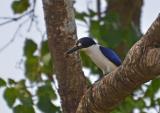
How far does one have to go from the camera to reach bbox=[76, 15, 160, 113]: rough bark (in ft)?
6.85

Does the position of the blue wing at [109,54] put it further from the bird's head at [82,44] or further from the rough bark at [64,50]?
the rough bark at [64,50]

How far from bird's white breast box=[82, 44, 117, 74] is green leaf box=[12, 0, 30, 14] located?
0.86 meters

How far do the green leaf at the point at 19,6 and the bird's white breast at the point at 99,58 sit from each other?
2.82 ft

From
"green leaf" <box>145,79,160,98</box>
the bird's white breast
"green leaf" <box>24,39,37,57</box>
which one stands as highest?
"green leaf" <box>24,39,37,57</box>

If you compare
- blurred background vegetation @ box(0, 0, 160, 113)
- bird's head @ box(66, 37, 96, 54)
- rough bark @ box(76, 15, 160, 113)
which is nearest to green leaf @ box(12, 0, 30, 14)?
blurred background vegetation @ box(0, 0, 160, 113)

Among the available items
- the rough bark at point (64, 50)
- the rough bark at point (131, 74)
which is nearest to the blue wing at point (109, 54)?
the rough bark at point (64, 50)

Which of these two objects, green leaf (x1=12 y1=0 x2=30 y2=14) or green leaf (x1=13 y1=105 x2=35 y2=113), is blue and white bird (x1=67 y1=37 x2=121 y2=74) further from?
green leaf (x1=12 y1=0 x2=30 y2=14)

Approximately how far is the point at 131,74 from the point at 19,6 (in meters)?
1.78

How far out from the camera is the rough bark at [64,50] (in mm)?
2797

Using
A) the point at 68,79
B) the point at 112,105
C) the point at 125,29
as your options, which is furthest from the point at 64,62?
the point at 125,29

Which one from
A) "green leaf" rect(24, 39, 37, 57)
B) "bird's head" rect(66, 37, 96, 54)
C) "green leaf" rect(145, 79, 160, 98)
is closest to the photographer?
"bird's head" rect(66, 37, 96, 54)

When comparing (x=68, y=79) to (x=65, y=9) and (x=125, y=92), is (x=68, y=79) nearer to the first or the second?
(x=65, y=9)

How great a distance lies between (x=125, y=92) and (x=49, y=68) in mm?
1335

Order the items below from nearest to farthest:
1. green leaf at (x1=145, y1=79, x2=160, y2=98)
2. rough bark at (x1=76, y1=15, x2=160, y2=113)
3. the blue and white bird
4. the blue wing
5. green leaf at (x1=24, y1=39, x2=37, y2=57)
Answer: rough bark at (x1=76, y1=15, x2=160, y2=113) → the blue and white bird → the blue wing → green leaf at (x1=145, y1=79, x2=160, y2=98) → green leaf at (x1=24, y1=39, x2=37, y2=57)
